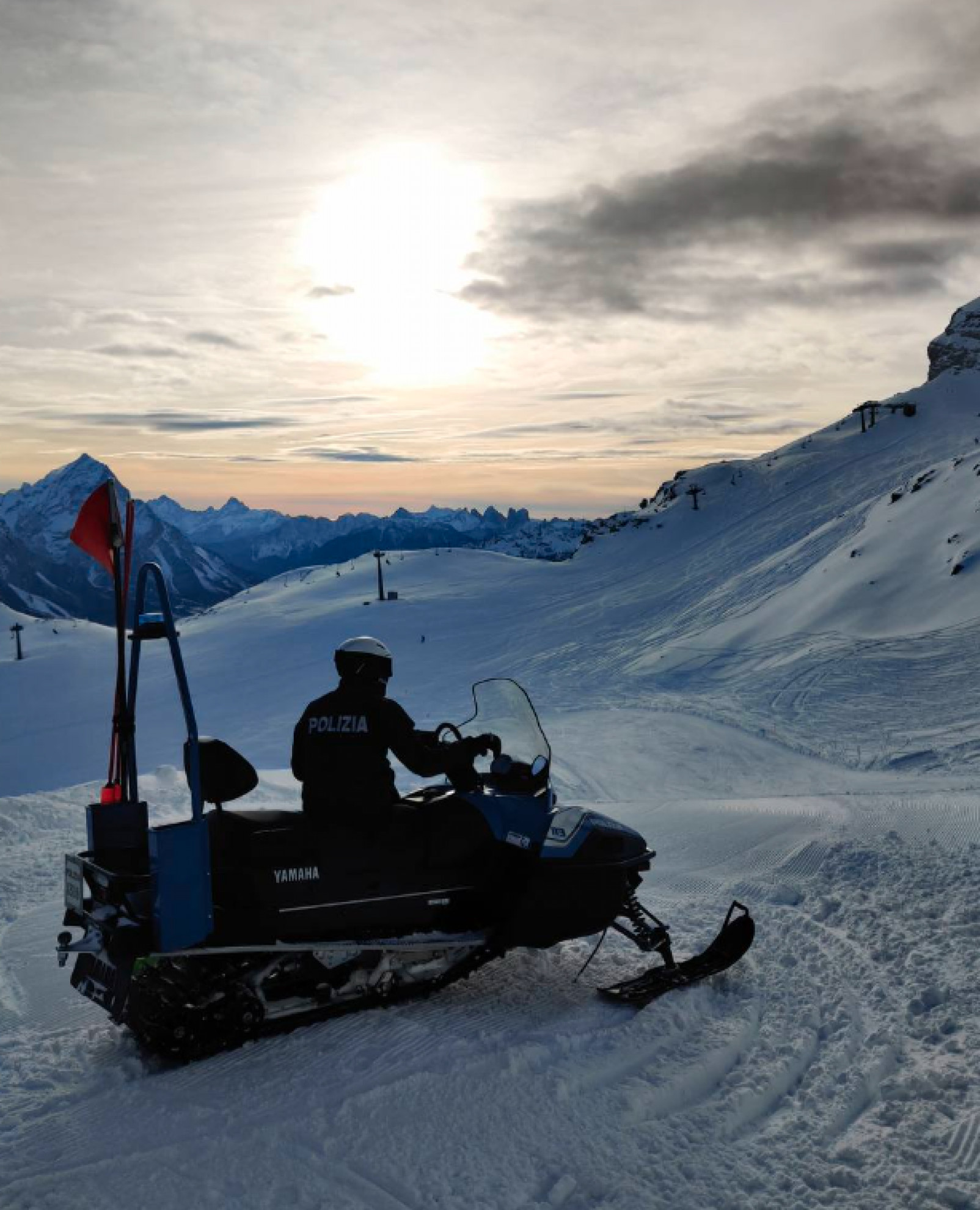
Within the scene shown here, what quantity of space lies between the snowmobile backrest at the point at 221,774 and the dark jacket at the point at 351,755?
28cm

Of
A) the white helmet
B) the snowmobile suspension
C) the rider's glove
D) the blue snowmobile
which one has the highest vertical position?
the white helmet

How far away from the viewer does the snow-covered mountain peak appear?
67.1 meters

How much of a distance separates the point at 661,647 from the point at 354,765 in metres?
21.7

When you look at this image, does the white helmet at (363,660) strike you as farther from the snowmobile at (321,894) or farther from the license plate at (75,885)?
the license plate at (75,885)

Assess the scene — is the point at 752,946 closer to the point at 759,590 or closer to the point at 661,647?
the point at 661,647

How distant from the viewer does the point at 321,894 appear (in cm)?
496

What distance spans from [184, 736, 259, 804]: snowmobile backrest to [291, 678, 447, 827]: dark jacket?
0.28 metres

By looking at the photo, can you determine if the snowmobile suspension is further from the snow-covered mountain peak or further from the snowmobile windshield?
the snow-covered mountain peak

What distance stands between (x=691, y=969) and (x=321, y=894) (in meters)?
2.21

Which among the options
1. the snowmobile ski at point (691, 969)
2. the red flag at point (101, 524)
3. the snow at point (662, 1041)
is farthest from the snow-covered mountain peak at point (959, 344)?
the red flag at point (101, 524)

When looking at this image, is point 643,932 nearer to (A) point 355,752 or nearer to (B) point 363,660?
(A) point 355,752

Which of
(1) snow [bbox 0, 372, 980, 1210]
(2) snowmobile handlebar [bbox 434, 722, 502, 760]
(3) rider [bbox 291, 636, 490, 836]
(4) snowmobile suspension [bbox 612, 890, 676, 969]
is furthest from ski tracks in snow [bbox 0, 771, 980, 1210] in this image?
(2) snowmobile handlebar [bbox 434, 722, 502, 760]

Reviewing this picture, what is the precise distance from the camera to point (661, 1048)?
4.85 m

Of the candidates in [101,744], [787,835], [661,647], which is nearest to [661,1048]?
[787,835]
